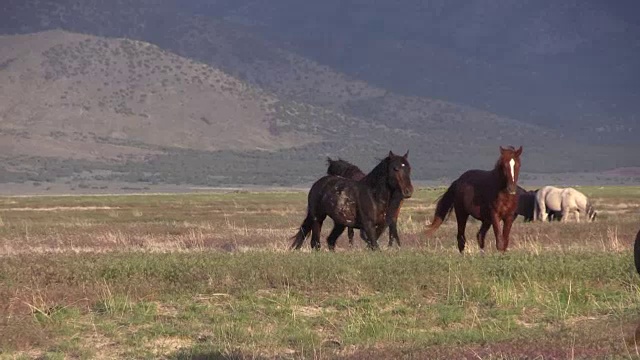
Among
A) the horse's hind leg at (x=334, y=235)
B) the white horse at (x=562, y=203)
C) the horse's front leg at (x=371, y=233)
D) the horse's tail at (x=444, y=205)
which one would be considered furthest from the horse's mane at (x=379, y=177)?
the white horse at (x=562, y=203)

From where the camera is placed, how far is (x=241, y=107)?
138 m

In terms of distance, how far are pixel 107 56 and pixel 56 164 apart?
121ft

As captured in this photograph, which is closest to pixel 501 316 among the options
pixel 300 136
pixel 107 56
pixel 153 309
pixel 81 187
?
pixel 153 309

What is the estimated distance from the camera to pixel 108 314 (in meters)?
15.8

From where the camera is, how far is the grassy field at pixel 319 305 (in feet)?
44.4

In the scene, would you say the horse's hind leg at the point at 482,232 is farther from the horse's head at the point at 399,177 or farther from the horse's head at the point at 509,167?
the horse's head at the point at 399,177

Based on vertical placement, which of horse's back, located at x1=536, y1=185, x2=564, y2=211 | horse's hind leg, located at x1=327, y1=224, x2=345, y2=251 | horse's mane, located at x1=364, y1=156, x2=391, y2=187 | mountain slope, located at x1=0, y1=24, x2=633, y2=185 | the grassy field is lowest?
the grassy field

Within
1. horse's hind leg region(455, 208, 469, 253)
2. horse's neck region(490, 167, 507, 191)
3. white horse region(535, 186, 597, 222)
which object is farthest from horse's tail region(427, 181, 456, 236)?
white horse region(535, 186, 597, 222)

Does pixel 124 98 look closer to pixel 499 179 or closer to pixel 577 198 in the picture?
pixel 577 198

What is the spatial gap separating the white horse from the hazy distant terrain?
216ft

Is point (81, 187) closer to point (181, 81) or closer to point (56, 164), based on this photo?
point (56, 164)

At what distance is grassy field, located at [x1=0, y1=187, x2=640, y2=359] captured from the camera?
44.4 ft

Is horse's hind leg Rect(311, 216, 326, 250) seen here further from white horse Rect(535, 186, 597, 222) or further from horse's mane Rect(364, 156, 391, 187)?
white horse Rect(535, 186, 597, 222)

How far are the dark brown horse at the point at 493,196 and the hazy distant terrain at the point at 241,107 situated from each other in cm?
7941
